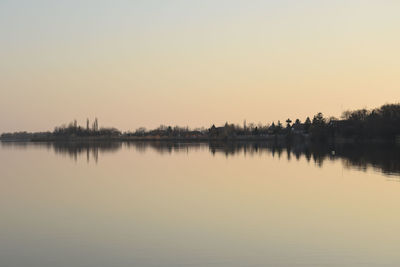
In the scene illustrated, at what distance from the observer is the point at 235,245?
52.5 ft

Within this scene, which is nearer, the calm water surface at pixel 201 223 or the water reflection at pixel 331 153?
the calm water surface at pixel 201 223

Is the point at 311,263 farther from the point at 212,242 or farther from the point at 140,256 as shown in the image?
the point at 140,256

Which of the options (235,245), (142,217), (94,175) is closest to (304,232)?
(235,245)

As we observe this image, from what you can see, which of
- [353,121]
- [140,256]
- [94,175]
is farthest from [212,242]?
[353,121]

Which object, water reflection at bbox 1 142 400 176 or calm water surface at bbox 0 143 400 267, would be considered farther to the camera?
water reflection at bbox 1 142 400 176

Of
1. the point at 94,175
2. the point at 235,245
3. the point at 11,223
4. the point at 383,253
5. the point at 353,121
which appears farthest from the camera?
the point at 353,121

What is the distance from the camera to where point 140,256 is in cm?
1462

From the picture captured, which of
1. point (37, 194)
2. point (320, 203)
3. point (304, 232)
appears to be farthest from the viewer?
point (37, 194)

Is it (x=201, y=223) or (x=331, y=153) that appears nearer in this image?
(x=201, y=223)

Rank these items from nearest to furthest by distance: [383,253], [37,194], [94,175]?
[383,253] → [37,194] → [94,175]

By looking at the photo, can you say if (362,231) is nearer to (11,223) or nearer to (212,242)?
(212,242)

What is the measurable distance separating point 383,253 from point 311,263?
273 cm

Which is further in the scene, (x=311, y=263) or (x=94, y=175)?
(x=94, y=175)

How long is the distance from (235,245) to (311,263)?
3.01m
